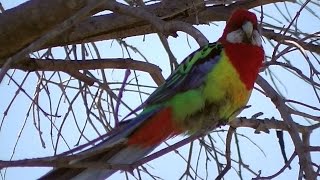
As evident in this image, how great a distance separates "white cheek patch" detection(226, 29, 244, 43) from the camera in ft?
8.13

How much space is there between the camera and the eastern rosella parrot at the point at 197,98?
212cm

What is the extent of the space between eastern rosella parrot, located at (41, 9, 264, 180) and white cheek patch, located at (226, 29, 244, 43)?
2.3 inches

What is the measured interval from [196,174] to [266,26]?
2.33ft

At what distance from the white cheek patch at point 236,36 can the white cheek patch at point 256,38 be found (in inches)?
1.7

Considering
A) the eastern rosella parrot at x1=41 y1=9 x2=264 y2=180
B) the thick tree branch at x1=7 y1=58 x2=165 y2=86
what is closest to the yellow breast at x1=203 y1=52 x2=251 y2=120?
the eastern rosella parrot at x1=41 y1=9 x2=264 y2=180

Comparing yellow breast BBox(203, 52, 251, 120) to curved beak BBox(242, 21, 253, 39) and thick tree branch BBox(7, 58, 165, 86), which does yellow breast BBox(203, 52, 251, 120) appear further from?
thick tree branch BBox(7, 58, 165, 86)

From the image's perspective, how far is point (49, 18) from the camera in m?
2.40

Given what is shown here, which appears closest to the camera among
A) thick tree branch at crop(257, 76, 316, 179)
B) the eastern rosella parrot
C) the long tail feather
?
the long tail feather

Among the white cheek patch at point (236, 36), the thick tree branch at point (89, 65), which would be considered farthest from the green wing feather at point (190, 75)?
the thick tree branch at point (89, 65)

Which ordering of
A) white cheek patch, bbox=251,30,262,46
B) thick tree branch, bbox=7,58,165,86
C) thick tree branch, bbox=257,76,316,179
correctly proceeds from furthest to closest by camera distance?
thick tree branch, bbox=7,58,165,86 → white cheek patch, bbox=251,30,262,46 → thick tree branch, bbox=257,76,316,179

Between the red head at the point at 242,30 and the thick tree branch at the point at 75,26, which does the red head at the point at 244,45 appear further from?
the thick tree branch at the point at 75,26

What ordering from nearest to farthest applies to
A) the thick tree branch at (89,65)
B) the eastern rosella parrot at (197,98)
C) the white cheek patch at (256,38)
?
the eastern rosella parrot at (197,98)
the white cheek patch at (256,38)
the thick tree branch at (89,65)

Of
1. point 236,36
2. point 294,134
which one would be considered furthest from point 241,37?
point 294,134

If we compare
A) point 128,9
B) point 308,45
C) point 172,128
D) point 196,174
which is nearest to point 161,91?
point 172,128
